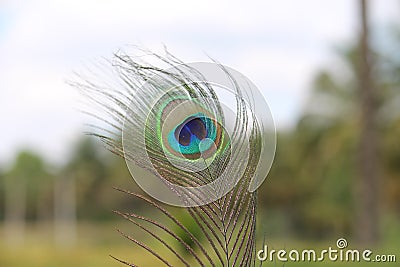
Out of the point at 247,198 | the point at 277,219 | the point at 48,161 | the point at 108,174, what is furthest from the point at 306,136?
the point at 247,198

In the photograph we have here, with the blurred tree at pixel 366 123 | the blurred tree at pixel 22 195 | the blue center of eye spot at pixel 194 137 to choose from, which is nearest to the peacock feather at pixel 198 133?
the blue center of eye spot at pixel 194 137

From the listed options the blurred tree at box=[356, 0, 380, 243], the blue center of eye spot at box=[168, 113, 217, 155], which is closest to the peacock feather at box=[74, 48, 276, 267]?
the blue center of eye spot at box=[168, 113, 217, 155]

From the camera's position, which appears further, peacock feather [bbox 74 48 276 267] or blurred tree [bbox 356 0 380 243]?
blurred tree [bbox 356 0 380 243]

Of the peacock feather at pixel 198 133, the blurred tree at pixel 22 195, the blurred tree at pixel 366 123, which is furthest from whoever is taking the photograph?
the blurred tree at pixel 22 195

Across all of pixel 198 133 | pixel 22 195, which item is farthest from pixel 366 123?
pixel 22 195

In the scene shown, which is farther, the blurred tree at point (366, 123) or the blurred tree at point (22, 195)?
the blurred tree at point (22, 195)

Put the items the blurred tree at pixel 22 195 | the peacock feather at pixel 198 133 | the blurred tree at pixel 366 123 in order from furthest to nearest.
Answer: the blurred tree at pixel 22 195 → the blurred tree at pixel 366 123 → the peacock feather at pixel 198 133

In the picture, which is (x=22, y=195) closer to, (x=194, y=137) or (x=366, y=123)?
(x=366, y=123)

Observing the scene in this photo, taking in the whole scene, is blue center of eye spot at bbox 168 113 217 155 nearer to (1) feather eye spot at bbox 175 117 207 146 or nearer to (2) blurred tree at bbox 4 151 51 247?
(1) feather eye spot at bbox 175 117 207 146

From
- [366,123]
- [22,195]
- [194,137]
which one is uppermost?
[22,195]

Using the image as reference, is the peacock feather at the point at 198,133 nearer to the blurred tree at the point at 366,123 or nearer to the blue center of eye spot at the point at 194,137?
the blue center of eye spot at the point at 194,137

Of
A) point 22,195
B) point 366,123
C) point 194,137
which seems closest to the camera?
point 194,137
